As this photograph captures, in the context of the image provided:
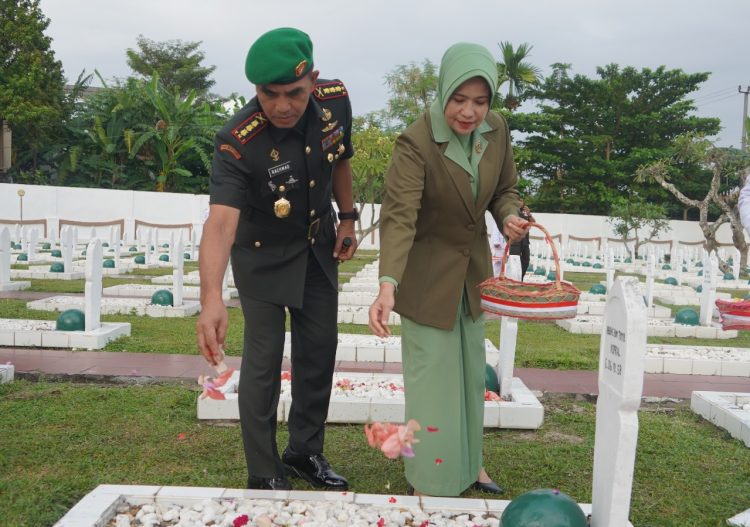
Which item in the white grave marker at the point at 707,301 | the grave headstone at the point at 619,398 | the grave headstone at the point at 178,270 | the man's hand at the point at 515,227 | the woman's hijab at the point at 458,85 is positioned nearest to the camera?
the grave headstone at the point at 619,398

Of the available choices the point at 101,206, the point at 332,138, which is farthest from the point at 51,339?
the point at 101,206

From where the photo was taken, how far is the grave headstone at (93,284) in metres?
6.89

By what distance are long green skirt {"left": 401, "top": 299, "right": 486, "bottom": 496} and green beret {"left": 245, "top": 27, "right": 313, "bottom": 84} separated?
1233mm

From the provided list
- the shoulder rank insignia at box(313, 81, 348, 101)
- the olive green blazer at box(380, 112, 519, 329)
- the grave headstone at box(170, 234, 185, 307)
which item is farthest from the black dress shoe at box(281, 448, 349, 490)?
the grave headstone at box(170, 234, 185, 307)

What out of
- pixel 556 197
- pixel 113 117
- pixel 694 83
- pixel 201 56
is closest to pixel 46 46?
pixel 113 117

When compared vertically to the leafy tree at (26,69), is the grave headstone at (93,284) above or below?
below

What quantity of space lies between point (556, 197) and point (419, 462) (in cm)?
3228

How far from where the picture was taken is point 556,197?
33.9 meters

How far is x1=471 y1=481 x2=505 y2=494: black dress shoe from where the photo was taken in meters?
3.37

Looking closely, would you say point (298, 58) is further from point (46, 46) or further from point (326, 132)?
point (46, 46)

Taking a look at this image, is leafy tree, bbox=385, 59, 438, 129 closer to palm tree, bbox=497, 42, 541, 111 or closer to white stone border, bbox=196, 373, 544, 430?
palm tree, bbox=497, 42, 541, 111

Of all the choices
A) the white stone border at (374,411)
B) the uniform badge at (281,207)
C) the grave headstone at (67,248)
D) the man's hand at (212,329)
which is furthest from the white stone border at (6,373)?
the grave headstone at (67,248)

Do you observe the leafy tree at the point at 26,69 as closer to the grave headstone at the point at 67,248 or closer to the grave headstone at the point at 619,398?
the grave headstone at the point at 67,248

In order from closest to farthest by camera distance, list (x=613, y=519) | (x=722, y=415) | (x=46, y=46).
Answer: (x=613, y=519) < (x=722, y=415) < (x=46, y=46)
